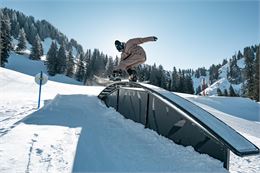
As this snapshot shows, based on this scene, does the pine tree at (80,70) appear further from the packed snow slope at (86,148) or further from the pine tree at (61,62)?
the packed snow slope at (86,148)

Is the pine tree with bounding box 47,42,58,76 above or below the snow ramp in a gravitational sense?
above

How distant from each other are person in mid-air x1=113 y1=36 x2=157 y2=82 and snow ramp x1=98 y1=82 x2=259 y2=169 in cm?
119

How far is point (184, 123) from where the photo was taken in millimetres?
6066

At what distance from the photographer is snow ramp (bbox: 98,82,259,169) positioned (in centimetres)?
493

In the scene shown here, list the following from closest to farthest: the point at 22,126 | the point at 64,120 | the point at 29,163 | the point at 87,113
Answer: the point at 29,163 < the point at 22,126 < the point at 64,120 < the point at 87,113

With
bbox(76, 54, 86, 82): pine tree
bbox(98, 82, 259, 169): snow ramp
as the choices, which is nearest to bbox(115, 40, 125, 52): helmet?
bbox(98, 82, 259, 169): snow ramp

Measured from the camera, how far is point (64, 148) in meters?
5.40

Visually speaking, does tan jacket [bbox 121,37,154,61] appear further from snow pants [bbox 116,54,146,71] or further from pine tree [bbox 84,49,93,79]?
pine tree [bbox 84,49,93,79]

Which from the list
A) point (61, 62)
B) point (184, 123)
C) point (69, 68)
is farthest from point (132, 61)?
point (69, 68)

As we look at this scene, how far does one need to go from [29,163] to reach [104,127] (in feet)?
12.0

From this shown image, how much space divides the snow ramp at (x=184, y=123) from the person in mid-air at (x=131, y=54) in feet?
3.89

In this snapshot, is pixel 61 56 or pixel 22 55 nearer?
pixel 61 56

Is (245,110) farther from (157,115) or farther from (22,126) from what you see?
(22,126)

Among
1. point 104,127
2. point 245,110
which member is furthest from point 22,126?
point 245,110
